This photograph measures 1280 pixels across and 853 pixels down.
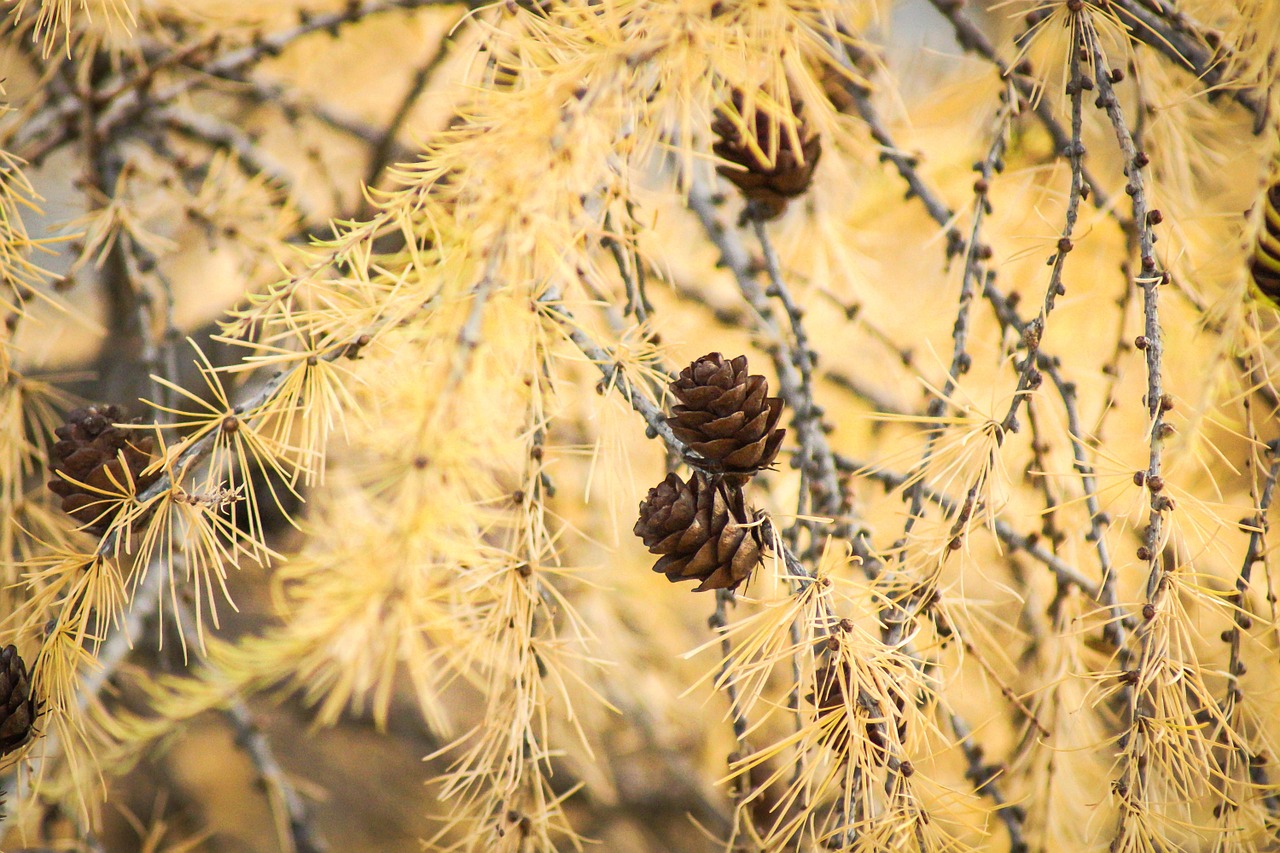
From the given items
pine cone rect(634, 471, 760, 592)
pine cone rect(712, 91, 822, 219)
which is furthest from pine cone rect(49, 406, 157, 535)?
pine cone rect(712, 91, 822, 219)

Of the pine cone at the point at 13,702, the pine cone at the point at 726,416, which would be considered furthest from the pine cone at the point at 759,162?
the pine cone at the point at 13,702

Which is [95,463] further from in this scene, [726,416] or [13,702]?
[726,416]

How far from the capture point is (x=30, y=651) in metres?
0.42

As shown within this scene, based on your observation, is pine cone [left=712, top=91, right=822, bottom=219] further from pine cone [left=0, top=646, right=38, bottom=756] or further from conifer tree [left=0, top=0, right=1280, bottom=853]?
pine cone [left=0, top=646, right=38, bottom=756]

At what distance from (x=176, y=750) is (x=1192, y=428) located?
140 cm

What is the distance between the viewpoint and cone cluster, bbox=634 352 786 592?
341mm

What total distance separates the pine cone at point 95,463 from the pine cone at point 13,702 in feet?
0.21

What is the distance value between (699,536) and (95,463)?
299 millimetres

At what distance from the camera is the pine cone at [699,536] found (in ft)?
1.12

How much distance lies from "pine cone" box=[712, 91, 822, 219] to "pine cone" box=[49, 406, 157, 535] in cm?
37

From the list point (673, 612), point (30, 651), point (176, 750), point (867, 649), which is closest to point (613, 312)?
point (867, 649)

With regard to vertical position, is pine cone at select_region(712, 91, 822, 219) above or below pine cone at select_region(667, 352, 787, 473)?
above

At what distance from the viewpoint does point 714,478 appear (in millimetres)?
360

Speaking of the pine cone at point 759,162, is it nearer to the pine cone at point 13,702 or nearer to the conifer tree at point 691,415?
the conifer tree at point 691,415
